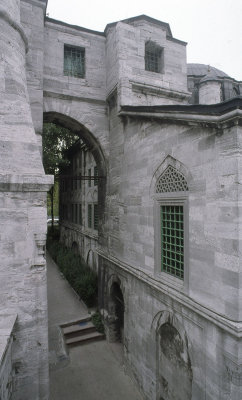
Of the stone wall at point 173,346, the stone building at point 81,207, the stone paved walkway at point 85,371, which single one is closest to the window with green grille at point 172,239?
the stone wall at point 173,346

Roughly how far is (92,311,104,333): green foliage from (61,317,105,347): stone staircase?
5.8 inches

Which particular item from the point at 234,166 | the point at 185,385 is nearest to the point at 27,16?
the point at 234,166

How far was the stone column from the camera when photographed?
452 cm

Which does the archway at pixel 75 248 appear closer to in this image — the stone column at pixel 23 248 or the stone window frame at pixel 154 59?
the stone window frame at pixel 154 59

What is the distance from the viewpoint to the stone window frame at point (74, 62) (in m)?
9.75

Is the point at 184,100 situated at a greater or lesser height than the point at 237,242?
greater

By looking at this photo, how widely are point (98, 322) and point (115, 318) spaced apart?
115 centimetres

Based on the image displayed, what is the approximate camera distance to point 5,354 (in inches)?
147

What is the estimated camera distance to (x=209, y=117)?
494cm

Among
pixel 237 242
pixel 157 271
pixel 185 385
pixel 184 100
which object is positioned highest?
pixel 184 100

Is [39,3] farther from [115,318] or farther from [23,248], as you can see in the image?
[115,318]

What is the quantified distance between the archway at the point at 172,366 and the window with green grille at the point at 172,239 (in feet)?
4.97

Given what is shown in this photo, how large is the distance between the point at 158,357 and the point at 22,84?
25.8 ft

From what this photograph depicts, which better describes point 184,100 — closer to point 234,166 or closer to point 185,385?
point 234,166
